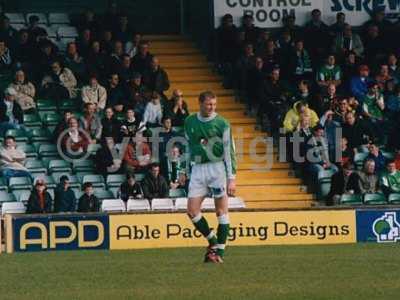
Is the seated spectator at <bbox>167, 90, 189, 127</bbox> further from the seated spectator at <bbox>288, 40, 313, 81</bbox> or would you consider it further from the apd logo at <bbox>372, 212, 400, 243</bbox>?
the apd logo at <bbox>372, 212, 400, 243</bbox>

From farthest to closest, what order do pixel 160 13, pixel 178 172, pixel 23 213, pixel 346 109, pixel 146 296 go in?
pixel 160 13 < pixel 346 109 < pixel 178 172 < pixel 23 213 < pixel 146 296

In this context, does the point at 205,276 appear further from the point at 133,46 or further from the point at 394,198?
the point at 133,46

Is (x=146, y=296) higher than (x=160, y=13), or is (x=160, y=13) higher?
(x=160, y=13)

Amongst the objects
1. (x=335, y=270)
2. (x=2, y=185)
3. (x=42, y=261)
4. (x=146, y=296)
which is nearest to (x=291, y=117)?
(x=2, y=185)

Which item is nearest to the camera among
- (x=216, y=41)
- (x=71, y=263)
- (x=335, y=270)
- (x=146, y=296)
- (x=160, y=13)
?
(x=146, y=296)

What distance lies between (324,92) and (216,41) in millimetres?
2836

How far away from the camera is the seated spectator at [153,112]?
87.7 ft

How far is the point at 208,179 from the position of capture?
53.3ft

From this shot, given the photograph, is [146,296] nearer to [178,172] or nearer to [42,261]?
[42,261]

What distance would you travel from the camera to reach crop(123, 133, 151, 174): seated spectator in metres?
26.0

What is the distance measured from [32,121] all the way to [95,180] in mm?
1916

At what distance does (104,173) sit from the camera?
85.4ft

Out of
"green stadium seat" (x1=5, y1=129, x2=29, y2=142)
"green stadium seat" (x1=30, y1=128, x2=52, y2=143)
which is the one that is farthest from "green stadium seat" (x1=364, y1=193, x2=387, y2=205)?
"green stadium seat" (x1=5, y1=129, x2=29, y2=142)

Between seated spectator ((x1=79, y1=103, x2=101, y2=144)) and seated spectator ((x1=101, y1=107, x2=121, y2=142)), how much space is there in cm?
12
